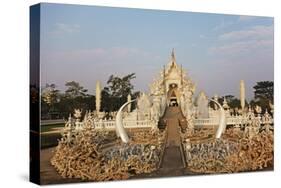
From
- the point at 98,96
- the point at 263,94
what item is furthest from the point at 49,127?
the point at 263,94

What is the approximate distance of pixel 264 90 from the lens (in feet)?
41.2

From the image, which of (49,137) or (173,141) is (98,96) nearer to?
(49,137)

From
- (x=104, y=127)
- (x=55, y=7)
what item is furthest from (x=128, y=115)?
(x=55, y=7)

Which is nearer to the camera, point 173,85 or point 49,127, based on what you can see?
point 49,127

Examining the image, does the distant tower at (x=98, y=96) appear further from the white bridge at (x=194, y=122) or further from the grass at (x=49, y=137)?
the grass at (x=49, y=137)

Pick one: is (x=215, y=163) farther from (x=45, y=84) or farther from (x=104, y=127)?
Result: (x=45, y=84)

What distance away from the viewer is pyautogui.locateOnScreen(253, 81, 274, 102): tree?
12.5 meters

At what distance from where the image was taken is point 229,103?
12.3 metres

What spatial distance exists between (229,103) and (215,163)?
1055 mm

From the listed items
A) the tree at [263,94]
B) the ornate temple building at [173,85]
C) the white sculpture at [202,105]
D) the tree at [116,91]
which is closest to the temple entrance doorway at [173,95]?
the ornate temple building at [173,85]

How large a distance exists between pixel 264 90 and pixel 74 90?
11.7ft

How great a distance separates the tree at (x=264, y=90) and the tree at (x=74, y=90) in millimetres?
3240

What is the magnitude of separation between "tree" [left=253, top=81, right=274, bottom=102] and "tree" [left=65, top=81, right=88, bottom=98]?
3240 millimetres

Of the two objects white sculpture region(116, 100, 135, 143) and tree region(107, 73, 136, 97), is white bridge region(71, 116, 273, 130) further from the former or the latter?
tree region(107, 73, 136, 97)
